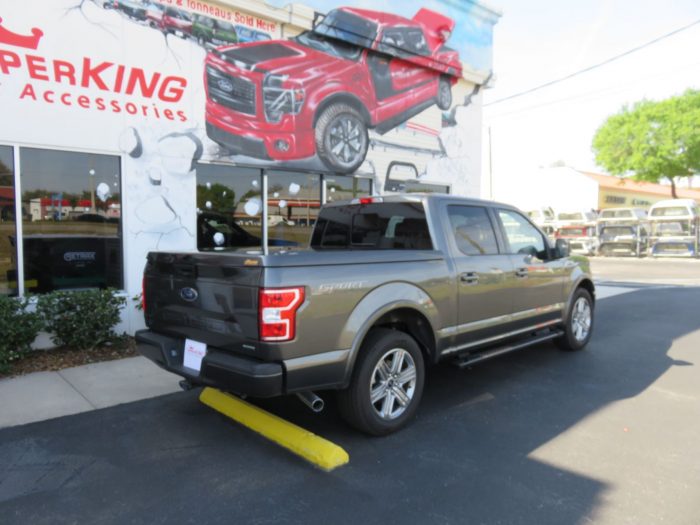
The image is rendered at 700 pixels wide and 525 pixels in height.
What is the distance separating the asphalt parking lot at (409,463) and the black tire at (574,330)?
1006 millimetres

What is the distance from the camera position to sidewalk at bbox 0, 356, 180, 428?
436 cm

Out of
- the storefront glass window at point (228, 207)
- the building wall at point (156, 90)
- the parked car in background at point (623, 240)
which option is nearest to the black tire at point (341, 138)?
the building wall at point (156, 90)

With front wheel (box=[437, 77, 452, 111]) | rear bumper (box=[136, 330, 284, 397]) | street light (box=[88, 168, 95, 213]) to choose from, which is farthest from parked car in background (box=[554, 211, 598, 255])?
rear bumper (box=[136, 330, 284, 397])

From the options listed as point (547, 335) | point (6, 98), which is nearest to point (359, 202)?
point (547, 335)

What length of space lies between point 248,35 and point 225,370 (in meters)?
6.25

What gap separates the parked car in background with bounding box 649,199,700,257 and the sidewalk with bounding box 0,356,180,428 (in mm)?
22631

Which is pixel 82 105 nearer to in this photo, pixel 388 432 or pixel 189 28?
pixel 189 28

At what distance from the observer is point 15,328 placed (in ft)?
17.4

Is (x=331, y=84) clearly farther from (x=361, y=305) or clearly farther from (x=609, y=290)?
(x=609, y=290)

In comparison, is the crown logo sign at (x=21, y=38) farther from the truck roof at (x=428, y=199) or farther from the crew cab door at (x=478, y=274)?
the crew cab door at (x=478, y=274)

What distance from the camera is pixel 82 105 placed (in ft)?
20.8

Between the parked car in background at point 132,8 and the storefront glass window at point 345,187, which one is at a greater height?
the parked car in background at point 132,8

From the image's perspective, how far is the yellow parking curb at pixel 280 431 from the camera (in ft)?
11.1

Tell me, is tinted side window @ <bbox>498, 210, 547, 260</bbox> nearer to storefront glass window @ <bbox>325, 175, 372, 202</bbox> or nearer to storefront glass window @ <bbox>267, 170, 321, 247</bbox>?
storefront glass window @ <bbox>267, 170, 321, 247</bbox>
